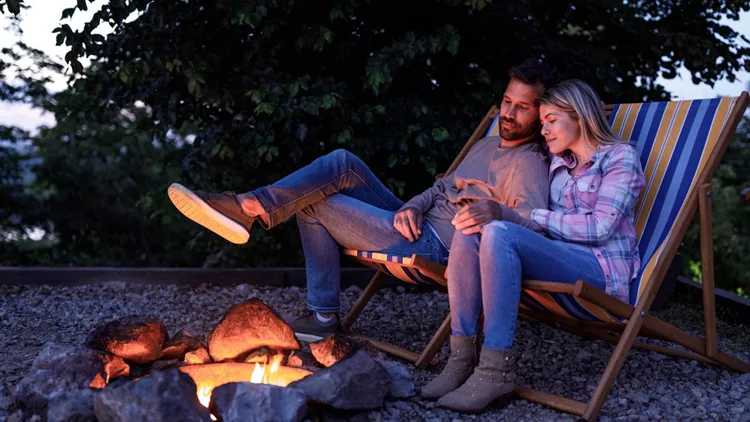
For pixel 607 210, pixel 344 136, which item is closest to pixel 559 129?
pixel 607 210

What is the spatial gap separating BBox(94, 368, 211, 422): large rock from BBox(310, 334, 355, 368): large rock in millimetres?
541

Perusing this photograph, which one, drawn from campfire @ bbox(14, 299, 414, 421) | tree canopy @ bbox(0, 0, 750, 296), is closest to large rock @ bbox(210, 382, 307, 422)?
campfire @ bbox(14, 299, 414, 421)

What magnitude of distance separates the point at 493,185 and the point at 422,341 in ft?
2.98

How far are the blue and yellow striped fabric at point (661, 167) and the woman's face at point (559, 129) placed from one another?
271 mm

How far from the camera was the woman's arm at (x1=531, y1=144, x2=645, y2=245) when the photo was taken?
2.71m

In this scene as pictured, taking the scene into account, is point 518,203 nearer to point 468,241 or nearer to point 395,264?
point 468,241

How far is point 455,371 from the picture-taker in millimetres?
2736

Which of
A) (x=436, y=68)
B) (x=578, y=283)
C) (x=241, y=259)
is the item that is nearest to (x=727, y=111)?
(x=578, y=283)

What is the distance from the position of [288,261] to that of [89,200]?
2624mm

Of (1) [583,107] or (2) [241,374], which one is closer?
(2) [241,374]

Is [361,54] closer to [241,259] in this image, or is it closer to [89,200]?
[241,259]

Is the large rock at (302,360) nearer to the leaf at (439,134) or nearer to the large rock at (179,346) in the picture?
the large rock at (179,346)

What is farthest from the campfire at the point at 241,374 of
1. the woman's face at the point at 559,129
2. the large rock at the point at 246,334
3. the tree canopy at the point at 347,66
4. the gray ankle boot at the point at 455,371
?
the tree canopy at the point at 347,66

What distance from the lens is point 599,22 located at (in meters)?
5.01
